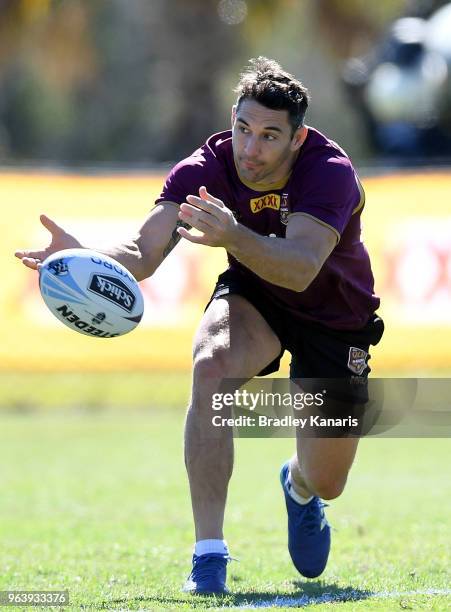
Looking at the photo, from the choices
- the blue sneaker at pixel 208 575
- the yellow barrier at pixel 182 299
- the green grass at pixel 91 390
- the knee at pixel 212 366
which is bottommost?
the blue sneaker at pixel 208 575

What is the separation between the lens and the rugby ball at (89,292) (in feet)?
18.1

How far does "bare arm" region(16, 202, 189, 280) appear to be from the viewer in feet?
19.5

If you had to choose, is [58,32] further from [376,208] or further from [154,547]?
[154,547]

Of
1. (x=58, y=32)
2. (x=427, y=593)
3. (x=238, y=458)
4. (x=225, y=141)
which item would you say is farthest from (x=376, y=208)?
(x=58, y=32)

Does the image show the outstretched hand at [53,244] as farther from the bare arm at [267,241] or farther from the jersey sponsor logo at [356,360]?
the jersey sponsor logo at [356,360]

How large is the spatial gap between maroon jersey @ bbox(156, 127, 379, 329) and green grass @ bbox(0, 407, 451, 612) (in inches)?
54.8

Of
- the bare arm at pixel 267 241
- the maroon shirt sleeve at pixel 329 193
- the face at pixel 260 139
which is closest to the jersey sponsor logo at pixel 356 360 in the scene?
the maroon shirt sleeve at pixel 329 193

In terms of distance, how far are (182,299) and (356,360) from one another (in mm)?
7683

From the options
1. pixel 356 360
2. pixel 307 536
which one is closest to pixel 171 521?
pixel 307 536

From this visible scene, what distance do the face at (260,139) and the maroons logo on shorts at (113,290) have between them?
859 mm

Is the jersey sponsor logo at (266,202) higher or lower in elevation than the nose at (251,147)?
lower

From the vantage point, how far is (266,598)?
5.55m

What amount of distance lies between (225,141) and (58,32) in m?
22.0

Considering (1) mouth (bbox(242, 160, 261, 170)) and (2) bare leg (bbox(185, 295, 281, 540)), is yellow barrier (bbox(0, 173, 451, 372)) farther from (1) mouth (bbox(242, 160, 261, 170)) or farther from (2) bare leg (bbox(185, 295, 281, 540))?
(2) bare leg (bbox(185, 295, 281, 540))
